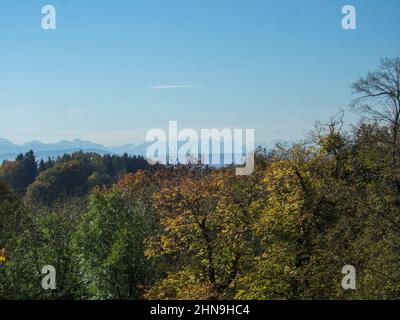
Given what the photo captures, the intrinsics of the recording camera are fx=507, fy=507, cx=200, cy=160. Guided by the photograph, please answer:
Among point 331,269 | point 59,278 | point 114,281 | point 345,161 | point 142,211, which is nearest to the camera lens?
point 331,269

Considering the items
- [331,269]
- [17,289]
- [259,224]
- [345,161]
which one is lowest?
[17,289]

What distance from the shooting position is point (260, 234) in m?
14.8

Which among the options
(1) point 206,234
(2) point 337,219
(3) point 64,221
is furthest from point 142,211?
(2) point 337,219

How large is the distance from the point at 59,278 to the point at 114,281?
4.09 m

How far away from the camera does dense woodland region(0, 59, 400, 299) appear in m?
13.0

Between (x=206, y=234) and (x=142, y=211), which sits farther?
(x=142, y=211)

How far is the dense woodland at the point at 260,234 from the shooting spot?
13023mm
